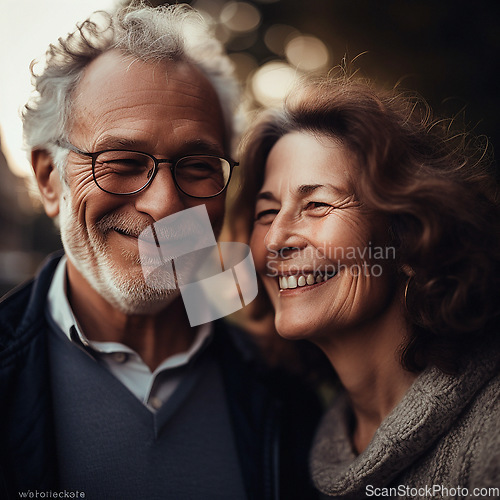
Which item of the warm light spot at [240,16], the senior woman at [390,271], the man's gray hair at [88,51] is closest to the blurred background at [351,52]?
the warm light spot at [240,16]

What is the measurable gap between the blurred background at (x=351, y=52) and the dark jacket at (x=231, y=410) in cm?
19

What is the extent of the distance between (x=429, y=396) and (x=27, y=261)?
4.86 feet

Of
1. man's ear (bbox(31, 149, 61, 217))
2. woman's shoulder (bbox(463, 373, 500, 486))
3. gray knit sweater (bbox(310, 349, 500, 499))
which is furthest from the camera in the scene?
man's ear (bbox(31, 149, 61, 217))

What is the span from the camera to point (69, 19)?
1.44m

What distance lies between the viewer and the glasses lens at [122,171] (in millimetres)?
1346

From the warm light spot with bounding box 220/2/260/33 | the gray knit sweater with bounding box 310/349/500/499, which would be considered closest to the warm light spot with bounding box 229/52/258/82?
the warm light spot with bounding box 220/2/260/33

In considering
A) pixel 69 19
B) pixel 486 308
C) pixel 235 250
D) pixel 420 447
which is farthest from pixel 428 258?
pixel 69 19

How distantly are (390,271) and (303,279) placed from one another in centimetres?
27

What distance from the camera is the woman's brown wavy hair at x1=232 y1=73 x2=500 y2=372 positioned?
49.6 inches

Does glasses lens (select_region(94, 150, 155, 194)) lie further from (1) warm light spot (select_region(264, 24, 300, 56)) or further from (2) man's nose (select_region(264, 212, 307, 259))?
(1) warm light spot (select_region(264, 24, 300, 56))

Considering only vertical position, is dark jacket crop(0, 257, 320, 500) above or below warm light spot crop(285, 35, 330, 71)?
Answer: below

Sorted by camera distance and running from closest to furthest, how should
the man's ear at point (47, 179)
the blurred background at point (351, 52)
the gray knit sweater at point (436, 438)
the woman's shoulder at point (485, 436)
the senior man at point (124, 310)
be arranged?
1. the woman's shoulder at point (485, 436)
2. the gray knit sweater at point (436, 438)
3. the senior man at point (124, 310)
4. the man's ear at point (47, 179)
5. the blurred background at point (351, 52)

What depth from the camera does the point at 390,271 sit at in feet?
4.59
